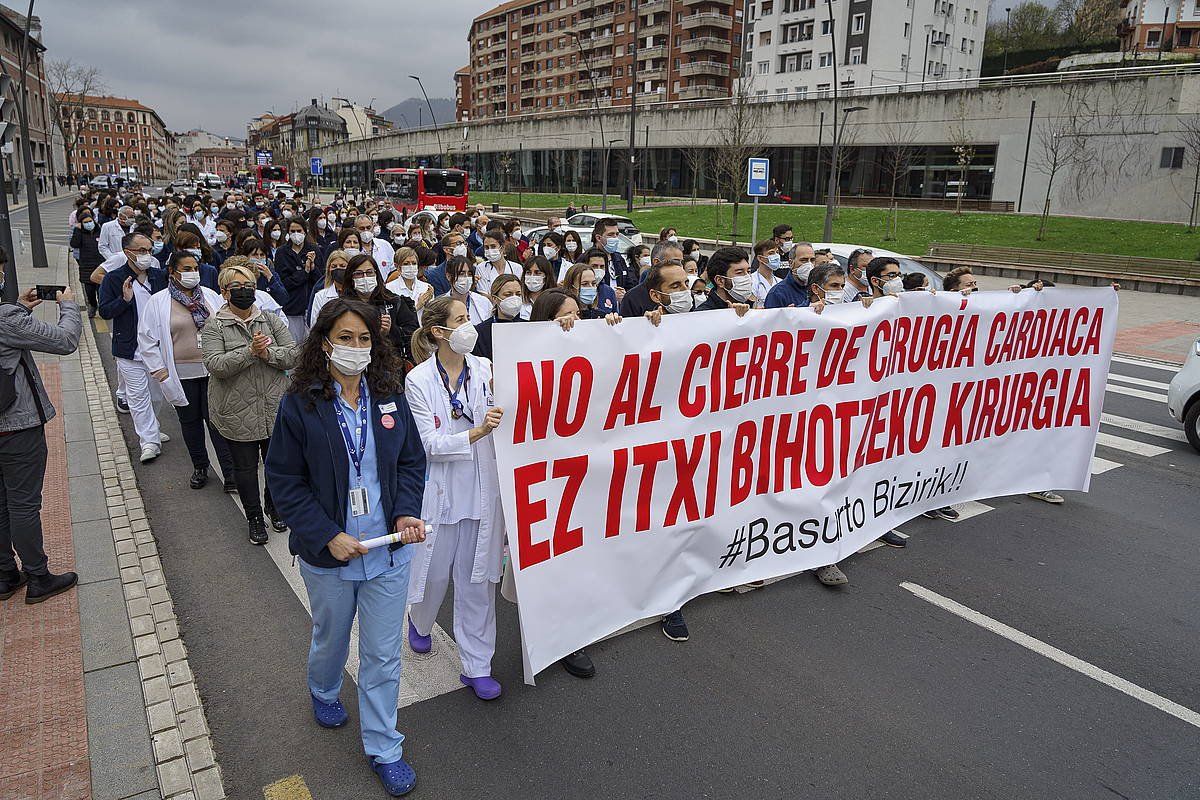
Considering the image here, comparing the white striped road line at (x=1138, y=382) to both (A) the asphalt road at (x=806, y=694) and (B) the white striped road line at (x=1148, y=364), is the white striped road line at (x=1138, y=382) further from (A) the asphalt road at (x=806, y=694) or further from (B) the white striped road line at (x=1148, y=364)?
(A) the asphalt road at (x=806, y=694)

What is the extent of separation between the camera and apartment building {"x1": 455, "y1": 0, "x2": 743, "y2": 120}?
7356cm

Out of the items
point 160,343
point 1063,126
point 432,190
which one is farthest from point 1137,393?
point 1063,126

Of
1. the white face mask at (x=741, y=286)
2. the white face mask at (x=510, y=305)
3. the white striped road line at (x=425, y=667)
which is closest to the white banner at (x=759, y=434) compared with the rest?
the white striped road line at (x=425, y=667)

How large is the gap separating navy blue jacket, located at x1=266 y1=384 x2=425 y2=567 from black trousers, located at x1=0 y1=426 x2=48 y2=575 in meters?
2.25

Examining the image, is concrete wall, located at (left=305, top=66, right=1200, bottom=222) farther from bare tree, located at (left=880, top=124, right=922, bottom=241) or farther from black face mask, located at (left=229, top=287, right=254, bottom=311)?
black face mask, located at (left=229, top=287, right=254, bottom=311)

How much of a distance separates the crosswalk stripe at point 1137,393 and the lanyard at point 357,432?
11.4 m

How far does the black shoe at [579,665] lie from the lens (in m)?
4.24

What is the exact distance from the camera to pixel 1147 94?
36125 millimetres

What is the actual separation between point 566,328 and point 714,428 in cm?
120

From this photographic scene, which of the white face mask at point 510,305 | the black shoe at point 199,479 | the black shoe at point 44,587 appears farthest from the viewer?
the black shoe at point 199,479

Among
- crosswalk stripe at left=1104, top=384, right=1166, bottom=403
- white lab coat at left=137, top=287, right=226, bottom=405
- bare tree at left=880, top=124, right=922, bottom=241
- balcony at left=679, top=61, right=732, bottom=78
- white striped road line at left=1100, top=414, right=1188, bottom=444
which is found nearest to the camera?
white lab coat at left=137, top=287, right=226, bottom=405

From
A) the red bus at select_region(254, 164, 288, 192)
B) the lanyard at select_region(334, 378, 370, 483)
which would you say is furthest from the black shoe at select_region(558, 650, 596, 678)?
the red bus at select_region(254, 164, 288, 192)

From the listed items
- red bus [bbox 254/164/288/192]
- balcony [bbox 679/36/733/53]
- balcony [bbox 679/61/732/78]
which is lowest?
red bus [bbox 254/164/288/192]

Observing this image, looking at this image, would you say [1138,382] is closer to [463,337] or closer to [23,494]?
[463,337]
